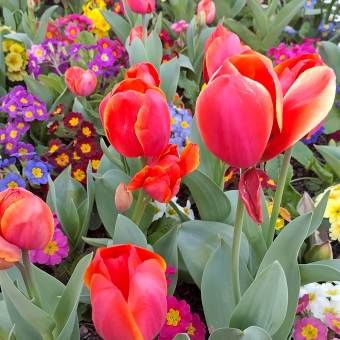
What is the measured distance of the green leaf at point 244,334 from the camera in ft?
2.02

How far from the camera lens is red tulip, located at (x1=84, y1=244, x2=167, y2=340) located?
0.46m

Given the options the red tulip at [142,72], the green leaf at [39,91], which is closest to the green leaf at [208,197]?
the red tulip at [142,72]

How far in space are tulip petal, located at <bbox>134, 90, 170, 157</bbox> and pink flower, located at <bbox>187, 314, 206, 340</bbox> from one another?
42 cm

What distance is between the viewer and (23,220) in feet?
1.73

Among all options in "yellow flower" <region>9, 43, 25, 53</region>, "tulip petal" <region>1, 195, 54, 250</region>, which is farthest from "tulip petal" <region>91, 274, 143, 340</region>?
"yellow flower" <region>9, 43, 25, 53</region>

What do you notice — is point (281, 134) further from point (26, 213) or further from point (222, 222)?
point (222, 222)

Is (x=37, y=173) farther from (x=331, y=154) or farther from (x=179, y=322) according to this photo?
(x=331, y=154)

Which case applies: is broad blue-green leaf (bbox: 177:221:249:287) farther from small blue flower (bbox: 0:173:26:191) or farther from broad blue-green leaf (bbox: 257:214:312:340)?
small blue flower (bbox: 0:173:26:191)

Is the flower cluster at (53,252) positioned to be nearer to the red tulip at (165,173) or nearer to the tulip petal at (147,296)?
the red tulip at (165,173)

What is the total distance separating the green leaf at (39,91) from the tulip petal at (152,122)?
0.99 meters

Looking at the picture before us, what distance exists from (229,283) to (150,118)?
34 centimetres

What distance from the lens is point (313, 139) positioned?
5.10ft

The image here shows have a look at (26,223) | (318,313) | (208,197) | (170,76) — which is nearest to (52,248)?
(208,197)

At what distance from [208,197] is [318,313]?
34cm
